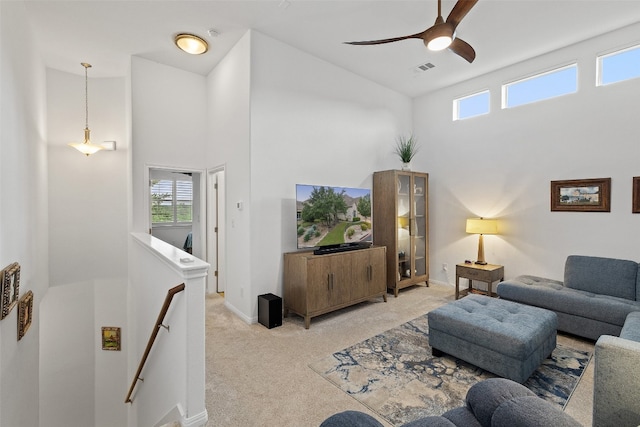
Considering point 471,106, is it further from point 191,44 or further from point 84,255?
point 84,255

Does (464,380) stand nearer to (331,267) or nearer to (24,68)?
(331,267)

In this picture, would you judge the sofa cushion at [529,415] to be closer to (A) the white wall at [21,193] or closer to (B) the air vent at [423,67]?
(A) the white wall at [21,193]

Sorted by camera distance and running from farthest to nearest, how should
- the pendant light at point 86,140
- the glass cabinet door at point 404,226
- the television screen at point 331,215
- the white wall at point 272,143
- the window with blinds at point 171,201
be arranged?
the window with blinds at point 171,201
the glass cabinet door at point 404,226
the pendant light at point 86,140
the television screen at point 331,215
the white wall at point 272,143

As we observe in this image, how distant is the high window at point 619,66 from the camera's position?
11.4 feet

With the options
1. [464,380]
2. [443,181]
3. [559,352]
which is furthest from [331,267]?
[443,181]

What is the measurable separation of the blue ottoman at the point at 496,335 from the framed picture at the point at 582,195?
1957 millimetres

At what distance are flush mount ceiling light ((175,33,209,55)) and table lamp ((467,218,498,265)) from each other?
4513 millimetres

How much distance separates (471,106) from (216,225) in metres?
4.77

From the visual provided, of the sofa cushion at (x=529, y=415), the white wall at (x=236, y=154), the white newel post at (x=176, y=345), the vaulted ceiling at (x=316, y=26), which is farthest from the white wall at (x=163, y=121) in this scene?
the sofa cushion at (x=529, y=415)

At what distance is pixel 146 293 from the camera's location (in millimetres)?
3248

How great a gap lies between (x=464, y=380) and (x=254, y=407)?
166 centimetres

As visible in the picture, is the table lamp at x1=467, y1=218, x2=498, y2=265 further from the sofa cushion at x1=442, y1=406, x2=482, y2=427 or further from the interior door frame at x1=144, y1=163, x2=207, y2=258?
the interior door frame at x1=144, y1=163, x2=207, y2=258

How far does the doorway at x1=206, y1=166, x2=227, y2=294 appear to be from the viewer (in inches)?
193

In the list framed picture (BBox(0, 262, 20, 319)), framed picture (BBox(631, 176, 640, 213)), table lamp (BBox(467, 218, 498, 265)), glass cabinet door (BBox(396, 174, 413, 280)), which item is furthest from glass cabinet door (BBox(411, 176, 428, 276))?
framed picture (BBox(0, 262, 20, 319))
